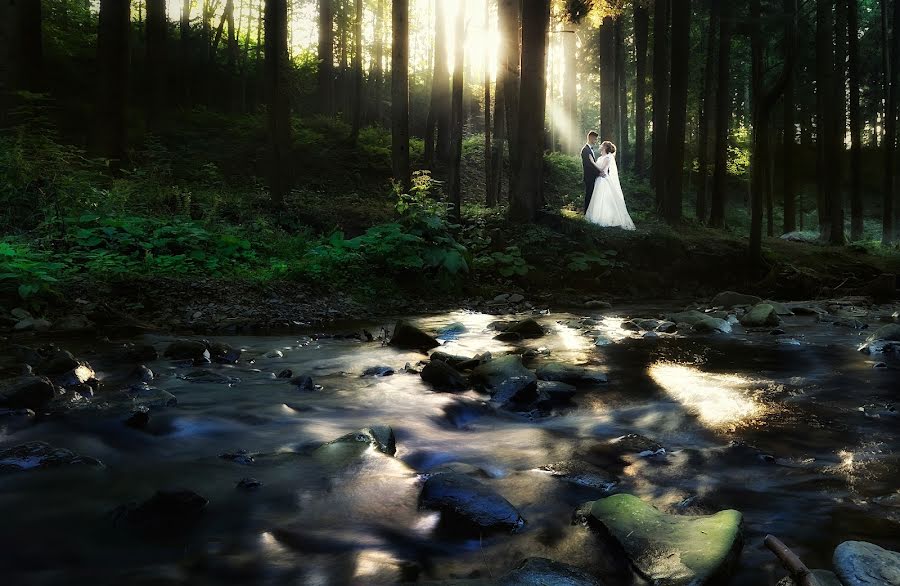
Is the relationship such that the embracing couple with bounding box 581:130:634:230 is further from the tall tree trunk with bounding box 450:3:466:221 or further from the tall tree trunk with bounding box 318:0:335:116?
the tall tree trunk with bounding box 318:0:335:116

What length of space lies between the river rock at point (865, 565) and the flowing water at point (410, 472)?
0.67 feet

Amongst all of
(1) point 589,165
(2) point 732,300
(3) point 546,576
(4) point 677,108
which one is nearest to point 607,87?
(4) point 677,108

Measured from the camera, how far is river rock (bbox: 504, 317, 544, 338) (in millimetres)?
8853

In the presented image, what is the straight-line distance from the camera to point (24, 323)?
7844 mm

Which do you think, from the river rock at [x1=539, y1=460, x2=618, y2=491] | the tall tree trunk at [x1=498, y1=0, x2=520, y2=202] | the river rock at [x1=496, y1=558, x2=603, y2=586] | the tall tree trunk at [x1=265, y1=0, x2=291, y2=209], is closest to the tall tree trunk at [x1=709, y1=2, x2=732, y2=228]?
the tall tree trunk at [x1=498, y1=0, x2=520, y2=202]

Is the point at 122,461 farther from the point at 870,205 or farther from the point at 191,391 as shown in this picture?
the point at 870,205

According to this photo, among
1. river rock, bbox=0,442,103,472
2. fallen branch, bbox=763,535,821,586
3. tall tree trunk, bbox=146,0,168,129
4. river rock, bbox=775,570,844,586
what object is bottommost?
river rock, bbox=775,570,844,586

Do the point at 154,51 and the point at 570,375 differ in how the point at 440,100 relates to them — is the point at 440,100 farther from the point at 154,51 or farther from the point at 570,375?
the point at 570,375

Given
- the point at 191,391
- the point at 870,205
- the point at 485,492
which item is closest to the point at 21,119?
the point at 191,391

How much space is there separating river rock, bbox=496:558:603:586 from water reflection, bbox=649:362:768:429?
271 centimetres

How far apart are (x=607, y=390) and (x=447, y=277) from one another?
21.9ft

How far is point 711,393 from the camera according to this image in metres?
5.73

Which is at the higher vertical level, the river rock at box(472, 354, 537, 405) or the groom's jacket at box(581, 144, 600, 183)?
the groom's jacket at box(581, 144, 600, 183)

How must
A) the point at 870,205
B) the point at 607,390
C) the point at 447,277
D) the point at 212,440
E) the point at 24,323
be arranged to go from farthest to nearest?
the point at 870,205, the point at 447,277, the point at 24,323, the point at 607,390, the point at 212,440
